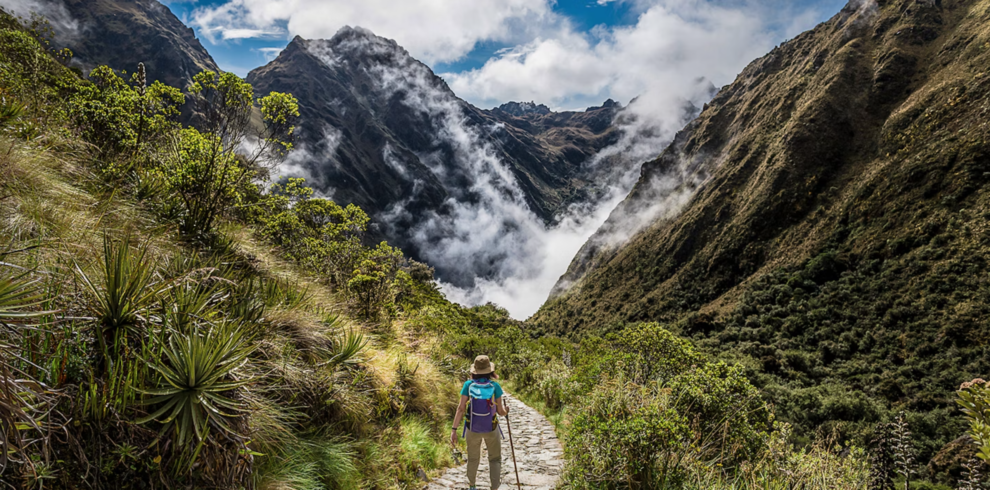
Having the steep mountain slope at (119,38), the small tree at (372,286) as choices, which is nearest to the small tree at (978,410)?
the small tree at (372,286)

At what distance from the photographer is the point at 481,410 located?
199 inches

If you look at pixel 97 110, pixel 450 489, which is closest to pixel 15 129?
pixel 97 110

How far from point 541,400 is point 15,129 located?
44.9 ft

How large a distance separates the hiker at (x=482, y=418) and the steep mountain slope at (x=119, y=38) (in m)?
170

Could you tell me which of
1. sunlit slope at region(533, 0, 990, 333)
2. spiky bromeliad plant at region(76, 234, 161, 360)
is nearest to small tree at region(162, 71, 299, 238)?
spiky bromeliad plant at region(76, 234, 161, 360)

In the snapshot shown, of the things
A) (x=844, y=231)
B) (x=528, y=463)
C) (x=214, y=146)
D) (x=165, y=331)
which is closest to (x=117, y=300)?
(x=165, y=331)

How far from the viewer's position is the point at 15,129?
5.24 m

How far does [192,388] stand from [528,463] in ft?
19.7

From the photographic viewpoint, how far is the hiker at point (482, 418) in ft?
16.6

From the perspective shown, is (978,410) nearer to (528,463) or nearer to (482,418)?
(482,418)

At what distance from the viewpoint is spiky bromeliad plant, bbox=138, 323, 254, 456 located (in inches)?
105

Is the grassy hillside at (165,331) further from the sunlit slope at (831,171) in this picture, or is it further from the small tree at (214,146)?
the sunlit slope at (831,171)

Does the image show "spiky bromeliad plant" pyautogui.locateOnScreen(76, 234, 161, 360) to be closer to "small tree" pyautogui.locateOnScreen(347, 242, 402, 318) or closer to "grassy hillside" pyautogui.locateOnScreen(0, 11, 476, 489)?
"grassy hillside" pyautogui.locateOnScreen(0, 11, 476, 489)

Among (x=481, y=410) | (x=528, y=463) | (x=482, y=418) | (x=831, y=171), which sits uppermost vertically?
(x=831, y=171)
